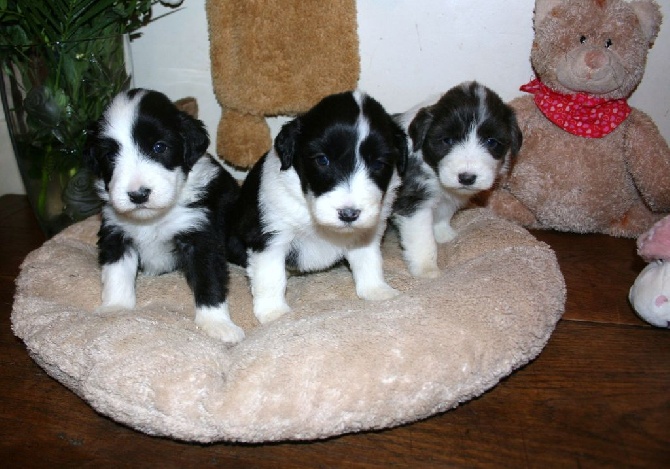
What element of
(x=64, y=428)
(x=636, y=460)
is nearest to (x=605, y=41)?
(x=636, y=460)

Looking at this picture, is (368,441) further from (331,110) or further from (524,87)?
(524,87)

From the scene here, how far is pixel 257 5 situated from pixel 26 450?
2964mm

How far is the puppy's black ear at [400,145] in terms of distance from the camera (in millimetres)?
3111

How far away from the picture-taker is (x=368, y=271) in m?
3.41

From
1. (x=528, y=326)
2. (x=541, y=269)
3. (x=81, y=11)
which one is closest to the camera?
(x=528, y=326)

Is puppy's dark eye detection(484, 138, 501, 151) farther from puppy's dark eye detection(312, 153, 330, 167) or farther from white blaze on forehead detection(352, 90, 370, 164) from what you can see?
puppy's dark eye detection(312, 153, 330, 167)

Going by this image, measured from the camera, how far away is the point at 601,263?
414cm

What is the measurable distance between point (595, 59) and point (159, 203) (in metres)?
2.81

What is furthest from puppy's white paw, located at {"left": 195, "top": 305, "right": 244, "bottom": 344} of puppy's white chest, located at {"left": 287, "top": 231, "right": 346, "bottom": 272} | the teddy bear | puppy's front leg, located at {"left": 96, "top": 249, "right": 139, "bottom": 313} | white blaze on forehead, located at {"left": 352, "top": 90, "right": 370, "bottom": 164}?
the teddy bear

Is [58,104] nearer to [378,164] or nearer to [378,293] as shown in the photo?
[378,164]

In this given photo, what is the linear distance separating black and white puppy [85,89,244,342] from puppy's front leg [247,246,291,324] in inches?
6.3

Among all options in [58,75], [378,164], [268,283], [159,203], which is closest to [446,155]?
[378,164]

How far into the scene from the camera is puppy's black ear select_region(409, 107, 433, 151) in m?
3.57

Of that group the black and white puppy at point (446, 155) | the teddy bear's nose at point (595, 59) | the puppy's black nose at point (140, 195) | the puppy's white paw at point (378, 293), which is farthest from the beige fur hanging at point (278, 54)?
the puppy's black nose at point (140, 195)
